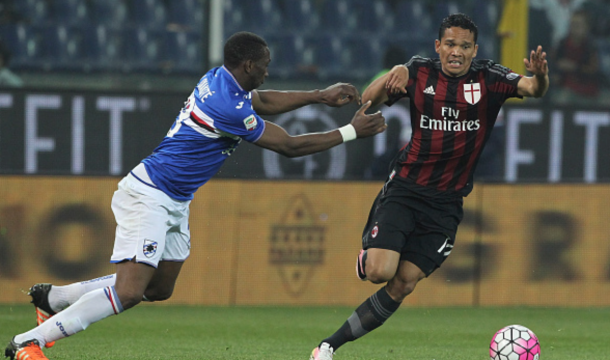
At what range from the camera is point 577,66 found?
496 inches

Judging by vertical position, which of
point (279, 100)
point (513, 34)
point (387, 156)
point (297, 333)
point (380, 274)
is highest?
point (513, 34)

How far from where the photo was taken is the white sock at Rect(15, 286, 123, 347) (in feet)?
15.9

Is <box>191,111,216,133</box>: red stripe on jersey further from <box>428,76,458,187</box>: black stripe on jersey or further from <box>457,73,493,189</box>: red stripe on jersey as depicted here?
<box>457,73,493,189</box>: red stripe on jersey

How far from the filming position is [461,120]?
5.59 metres

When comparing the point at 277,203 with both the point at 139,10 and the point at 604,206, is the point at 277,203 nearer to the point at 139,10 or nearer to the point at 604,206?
the point at 604,206

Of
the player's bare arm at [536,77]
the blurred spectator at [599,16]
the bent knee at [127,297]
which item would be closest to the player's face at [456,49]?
the player's bare arm at [536,77]

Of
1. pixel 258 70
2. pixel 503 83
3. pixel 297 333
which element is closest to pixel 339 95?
pixel 258 70

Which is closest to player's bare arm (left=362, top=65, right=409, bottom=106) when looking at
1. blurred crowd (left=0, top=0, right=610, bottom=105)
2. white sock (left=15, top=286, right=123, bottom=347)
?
white sock (left=15, top=286, right=123, bottom=347)

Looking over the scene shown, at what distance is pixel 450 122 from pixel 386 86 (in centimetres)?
44

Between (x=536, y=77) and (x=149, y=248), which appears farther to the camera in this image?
(x=536, y=77)

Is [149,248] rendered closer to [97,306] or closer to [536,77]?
[97,306]

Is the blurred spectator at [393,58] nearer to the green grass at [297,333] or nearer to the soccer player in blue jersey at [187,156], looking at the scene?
the green grass at [297,333]

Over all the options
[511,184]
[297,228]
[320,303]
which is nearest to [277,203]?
[297,228]

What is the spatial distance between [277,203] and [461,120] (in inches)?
143
